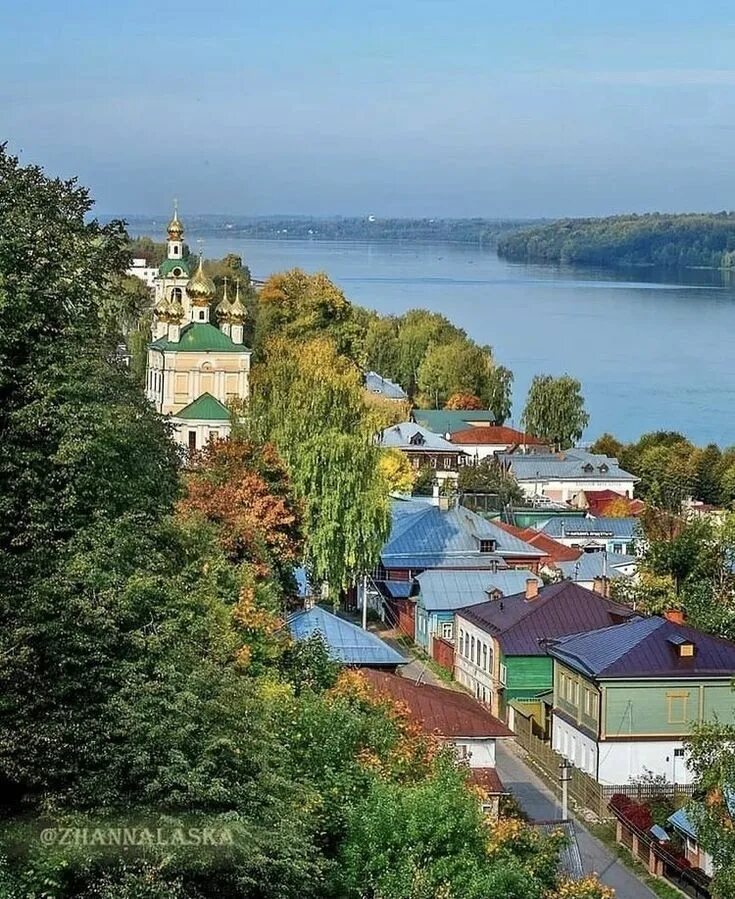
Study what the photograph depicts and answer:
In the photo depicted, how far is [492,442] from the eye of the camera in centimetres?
4928

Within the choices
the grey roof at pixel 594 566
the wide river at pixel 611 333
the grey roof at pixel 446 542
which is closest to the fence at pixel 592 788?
the grey roof at pixel 446 542

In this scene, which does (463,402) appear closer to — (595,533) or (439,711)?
(595,533)

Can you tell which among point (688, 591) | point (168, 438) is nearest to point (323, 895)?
point (168, 438)

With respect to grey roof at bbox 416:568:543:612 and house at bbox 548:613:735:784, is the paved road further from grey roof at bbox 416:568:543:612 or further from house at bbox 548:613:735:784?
grey roof at bbox 416:568:543:612

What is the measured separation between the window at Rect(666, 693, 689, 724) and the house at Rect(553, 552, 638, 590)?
31.8 feet

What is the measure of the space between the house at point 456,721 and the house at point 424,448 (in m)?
26.3

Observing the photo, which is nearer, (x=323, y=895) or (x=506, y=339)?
(x=323, y=895)

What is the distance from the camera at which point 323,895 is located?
11.1 meters

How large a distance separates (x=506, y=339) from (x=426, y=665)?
7353cm

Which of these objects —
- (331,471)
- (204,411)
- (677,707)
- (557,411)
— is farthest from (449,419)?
(677,707)

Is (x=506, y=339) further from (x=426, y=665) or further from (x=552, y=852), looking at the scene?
(x=552, y=852)

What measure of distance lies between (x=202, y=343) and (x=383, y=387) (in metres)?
18.4

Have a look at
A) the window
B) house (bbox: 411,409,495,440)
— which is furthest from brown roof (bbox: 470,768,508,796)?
house (bbox: 411,409,495,440)

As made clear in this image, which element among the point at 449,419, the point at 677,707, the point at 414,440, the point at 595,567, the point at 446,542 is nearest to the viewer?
the point at 677,707
